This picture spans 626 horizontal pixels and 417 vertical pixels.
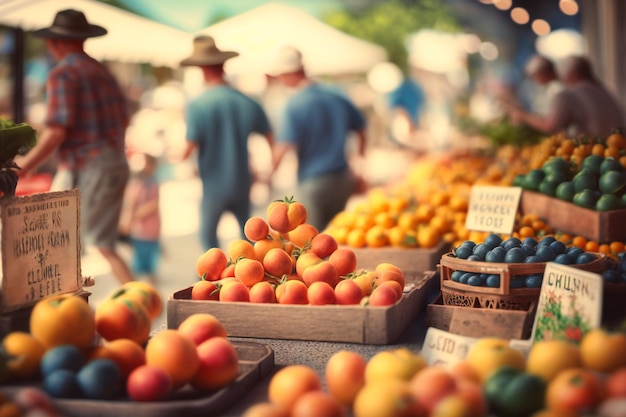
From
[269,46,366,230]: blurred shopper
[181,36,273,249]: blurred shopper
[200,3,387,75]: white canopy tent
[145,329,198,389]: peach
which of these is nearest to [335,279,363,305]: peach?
[145,329,198,389]: peach

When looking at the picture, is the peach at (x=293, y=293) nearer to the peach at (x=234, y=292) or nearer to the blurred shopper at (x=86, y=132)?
the peach at (x=234, y=292)

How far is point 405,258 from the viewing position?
3100 millimetres

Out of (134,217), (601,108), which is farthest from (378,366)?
(134,217)

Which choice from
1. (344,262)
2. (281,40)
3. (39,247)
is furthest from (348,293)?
(281,40)

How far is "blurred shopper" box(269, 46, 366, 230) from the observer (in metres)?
5.50

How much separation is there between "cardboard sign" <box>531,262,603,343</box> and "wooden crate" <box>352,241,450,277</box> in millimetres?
1158

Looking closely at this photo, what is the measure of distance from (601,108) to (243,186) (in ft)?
8.95

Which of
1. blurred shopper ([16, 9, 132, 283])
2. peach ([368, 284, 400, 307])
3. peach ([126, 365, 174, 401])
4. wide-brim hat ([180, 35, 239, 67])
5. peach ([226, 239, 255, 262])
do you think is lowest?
peach ([126, 365, 174, 401])

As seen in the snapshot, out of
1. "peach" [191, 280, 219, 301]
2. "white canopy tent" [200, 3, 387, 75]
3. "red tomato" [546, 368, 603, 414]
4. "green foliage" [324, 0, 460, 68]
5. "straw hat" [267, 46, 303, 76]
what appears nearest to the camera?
"red tomato" [546, 368, 603, 414]

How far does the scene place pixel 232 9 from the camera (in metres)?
13.9

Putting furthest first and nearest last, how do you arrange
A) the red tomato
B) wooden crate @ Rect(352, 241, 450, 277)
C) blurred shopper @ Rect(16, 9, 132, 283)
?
1. blurred shopper @ Rect(16, 9, 132, 283)
2. wooden crate @ Rect(352, 241, 450, 277)
3. the red tomato

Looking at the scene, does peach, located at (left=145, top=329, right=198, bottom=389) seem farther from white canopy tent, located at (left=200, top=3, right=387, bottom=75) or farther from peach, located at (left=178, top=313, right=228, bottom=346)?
white canopy tent, located at (left=200, top=3, right=387, bottom=75)

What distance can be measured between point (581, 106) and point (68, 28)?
3.71m

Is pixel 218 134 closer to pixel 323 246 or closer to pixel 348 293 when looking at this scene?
pixel 323 246
